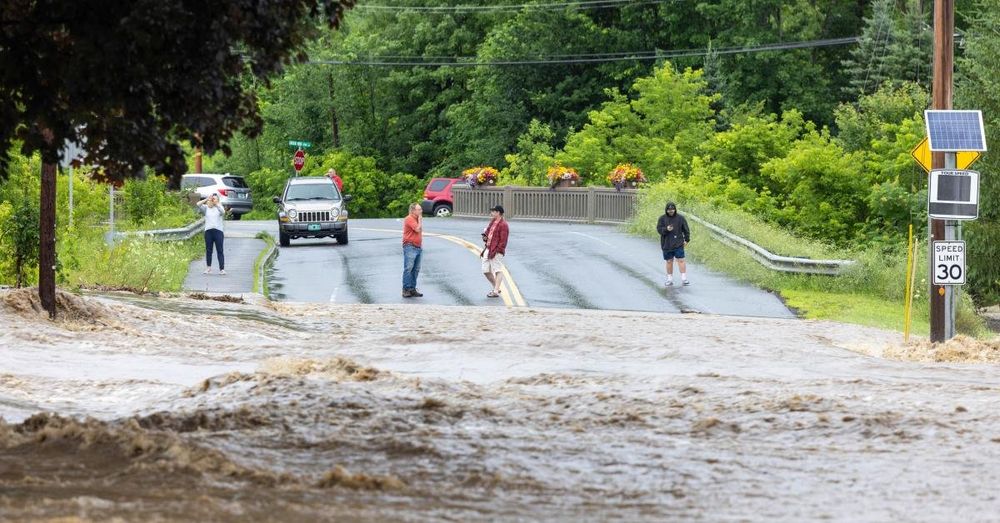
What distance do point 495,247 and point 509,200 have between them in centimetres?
2606

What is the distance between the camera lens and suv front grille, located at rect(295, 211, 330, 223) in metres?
40.0

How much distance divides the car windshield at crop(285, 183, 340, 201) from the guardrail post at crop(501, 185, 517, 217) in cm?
1320

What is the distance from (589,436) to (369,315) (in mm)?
12382

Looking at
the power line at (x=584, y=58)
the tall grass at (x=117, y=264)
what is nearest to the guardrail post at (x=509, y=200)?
the power line at (x=584, y=58)

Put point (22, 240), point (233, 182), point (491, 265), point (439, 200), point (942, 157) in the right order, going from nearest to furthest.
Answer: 1. point (942, 157)
2. point (22, 240)
3. point (491, 265)
4. point (439, 200)
5. point (233, 182)

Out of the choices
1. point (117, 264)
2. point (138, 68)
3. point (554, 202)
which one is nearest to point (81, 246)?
point (117, 264)

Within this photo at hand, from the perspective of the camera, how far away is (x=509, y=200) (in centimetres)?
5381

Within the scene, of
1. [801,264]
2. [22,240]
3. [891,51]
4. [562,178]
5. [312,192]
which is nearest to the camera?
[22,240]

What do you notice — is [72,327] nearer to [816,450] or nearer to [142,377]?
[142,377]

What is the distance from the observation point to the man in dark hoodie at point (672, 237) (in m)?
29.7

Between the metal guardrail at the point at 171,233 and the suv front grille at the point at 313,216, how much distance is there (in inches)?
99.9

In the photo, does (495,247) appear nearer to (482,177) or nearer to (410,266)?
(410,266)

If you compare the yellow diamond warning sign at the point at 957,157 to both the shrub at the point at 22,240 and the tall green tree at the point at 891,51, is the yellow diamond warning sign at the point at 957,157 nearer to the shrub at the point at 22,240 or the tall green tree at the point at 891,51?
the shrub at the point at 22,240

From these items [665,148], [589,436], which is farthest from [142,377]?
[665,148]
